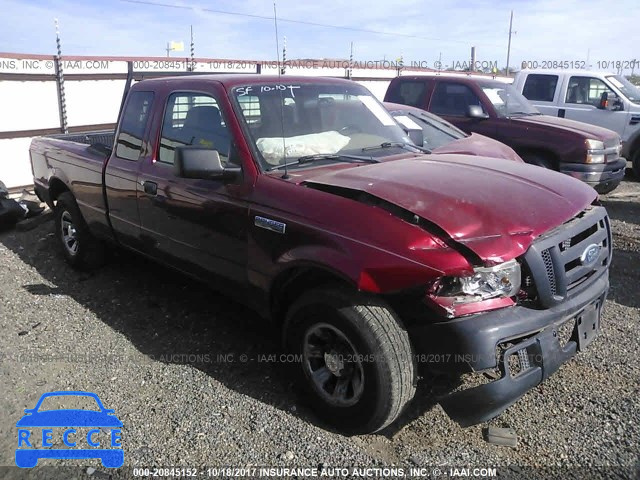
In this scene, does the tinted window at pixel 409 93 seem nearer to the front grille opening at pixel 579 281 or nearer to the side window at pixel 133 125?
the side window at pixel 133 125

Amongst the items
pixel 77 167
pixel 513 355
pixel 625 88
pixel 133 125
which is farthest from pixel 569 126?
pixel 77 167

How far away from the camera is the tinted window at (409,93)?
9.16 m

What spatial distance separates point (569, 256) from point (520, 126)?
224 inches

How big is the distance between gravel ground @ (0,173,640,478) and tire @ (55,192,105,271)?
1.35ft

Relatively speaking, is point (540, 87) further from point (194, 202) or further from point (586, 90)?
point (194, 202)

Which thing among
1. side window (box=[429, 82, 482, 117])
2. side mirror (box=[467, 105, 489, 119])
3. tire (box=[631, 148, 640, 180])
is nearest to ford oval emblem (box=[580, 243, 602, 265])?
side mirror (box=[467, 105, 489, 119])

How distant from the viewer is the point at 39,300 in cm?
496

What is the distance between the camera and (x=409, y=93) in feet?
30.6

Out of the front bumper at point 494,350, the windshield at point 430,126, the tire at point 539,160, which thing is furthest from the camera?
the tire at point 539,160

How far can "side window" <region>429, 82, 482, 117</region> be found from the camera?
8.61 metres

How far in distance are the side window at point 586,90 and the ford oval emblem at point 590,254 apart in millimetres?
8440

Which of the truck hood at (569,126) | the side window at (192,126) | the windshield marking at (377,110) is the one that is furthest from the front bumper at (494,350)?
the truck hood at (569,126)

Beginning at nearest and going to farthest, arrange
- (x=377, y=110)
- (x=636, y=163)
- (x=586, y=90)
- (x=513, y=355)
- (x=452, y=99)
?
(x=513, y=355), (x=377, y=110), (x=452, y=99), (x=586, y=90), (x=636, y=163)

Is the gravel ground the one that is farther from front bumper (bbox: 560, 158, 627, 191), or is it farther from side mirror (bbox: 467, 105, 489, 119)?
side mirror (bbox: 467, 105, 489, 119)
